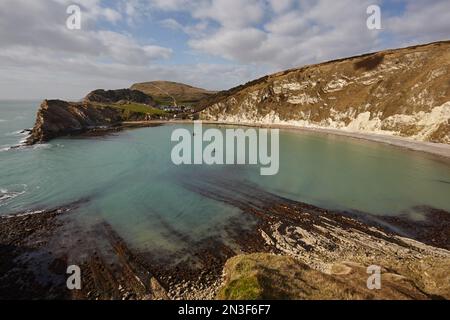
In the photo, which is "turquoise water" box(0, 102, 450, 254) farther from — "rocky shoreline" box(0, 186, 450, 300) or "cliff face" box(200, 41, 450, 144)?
"cliff face" box(200, 41, 450, 144)

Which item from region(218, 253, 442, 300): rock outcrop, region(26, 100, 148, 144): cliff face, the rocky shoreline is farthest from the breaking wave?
region(26, 100, 148, 144): cliff face

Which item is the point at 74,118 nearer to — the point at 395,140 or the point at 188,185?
the point at 188,185

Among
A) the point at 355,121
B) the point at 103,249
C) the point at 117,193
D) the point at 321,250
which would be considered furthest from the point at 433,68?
the point at 103,249

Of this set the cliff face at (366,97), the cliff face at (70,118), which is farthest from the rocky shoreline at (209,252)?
the cliff face at (70,118)

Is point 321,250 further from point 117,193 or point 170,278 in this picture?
point 117,193

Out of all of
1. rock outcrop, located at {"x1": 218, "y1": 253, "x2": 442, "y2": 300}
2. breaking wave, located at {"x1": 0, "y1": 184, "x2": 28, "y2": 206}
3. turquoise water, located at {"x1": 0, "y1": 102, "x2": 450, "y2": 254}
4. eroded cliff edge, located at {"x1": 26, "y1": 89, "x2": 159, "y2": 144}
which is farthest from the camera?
eroded cliff edge, located at {"x1": 26, "y1": 89, "x2": 159, "y2": 144}

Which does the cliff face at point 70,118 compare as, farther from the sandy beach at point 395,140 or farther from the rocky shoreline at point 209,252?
the sandy beach at point 395,140

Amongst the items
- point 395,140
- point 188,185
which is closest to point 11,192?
point 188,185
